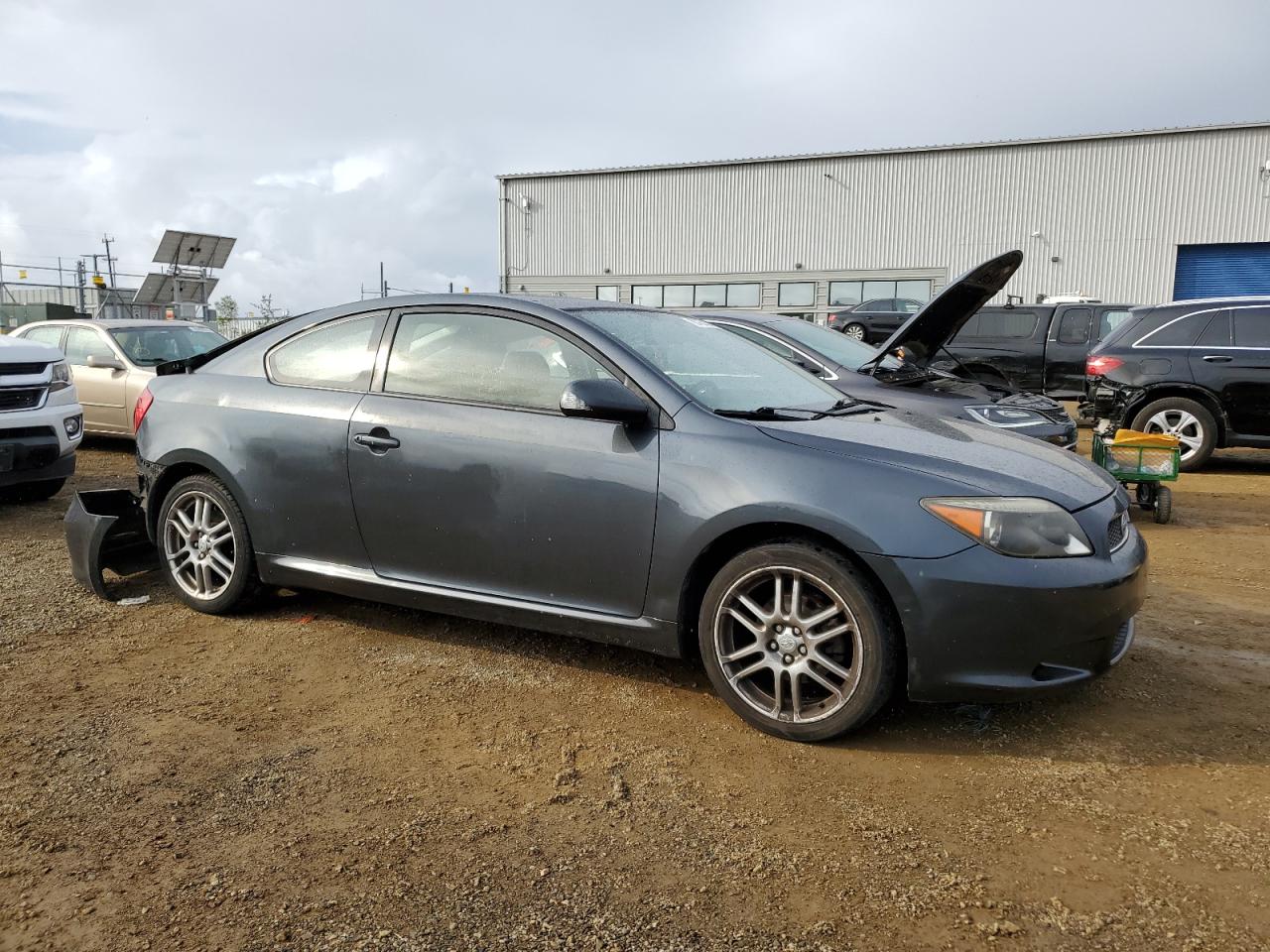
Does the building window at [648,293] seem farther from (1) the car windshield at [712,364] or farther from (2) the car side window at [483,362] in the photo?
(2) the car side window at [483,362]

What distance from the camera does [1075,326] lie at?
13195 millimetres

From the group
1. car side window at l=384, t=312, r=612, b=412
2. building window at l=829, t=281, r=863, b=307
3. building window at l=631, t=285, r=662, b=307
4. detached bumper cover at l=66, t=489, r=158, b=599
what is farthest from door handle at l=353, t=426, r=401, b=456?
building window at l=631, t=285, r=662, b=307

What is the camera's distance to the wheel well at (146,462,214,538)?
4.49 m

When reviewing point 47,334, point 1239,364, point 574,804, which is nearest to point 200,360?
point 574,804

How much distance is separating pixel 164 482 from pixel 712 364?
8.91 ft

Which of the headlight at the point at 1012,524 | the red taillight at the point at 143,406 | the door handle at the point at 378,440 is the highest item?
the red taillight at the point at 143,406

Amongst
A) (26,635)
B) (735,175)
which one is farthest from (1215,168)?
(26,635)

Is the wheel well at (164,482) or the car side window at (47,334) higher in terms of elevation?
the car side window at (47,334)

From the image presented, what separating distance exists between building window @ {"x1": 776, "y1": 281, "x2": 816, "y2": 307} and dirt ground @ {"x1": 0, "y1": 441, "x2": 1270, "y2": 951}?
30.6 meters

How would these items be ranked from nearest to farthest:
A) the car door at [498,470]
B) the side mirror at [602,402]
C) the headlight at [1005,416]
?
the side mirror at [602,402] → the car door at [498,470] → the headlight at [1005,416]

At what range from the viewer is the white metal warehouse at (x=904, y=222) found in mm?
29062

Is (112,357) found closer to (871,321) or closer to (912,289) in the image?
(871,321)

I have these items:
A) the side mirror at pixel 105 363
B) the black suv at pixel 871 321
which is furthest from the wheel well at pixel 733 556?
the black suv at pixel 871 321

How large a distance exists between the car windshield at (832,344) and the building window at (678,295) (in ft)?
92.2
